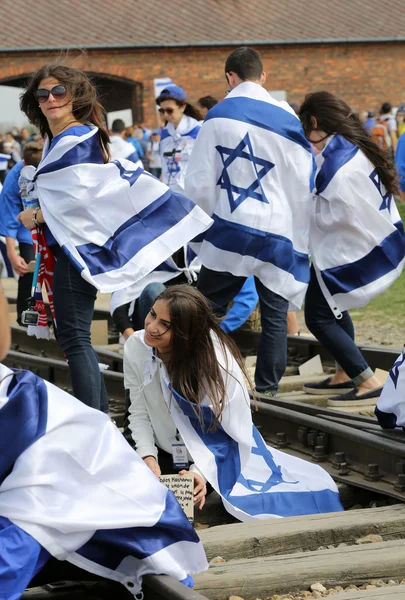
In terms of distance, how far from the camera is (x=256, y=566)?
13.9 feet

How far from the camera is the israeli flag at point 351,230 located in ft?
24.5

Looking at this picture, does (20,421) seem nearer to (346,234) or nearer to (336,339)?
(336,339)

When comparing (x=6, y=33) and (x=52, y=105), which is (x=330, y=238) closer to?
(x=52, y=105)

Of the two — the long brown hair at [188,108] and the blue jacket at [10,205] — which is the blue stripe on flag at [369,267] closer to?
the long brown hair at [188,108]

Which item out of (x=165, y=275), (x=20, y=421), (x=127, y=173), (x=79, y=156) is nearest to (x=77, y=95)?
(x=79, y=156)

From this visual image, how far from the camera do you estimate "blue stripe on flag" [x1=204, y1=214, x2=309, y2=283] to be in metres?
7.34

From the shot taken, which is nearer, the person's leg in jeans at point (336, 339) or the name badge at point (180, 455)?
the name badge at point (180, 455)

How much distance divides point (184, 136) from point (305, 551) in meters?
7.02

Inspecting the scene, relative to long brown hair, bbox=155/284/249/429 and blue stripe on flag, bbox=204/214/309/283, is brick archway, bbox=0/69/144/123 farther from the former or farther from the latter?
long brown hair, bbox=155/284/249/429

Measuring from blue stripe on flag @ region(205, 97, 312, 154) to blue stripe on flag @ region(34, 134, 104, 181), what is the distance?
1344 mm

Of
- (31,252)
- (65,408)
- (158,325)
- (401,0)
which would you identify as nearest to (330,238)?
(158,325)

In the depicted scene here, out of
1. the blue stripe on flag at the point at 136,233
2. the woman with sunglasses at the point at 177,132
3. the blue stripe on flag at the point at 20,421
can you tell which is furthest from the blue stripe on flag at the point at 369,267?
the blue stripe on flag at the point at 20,421

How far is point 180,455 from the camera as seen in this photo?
17.2ft

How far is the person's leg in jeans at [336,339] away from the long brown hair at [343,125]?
0.88m
